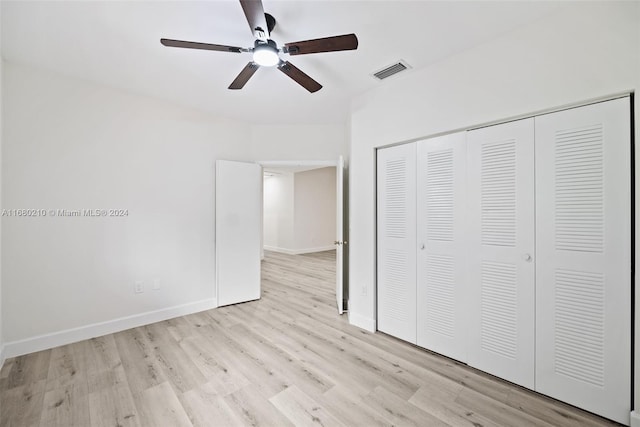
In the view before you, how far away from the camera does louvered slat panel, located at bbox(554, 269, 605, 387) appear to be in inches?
64.8

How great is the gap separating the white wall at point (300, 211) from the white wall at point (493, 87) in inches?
197

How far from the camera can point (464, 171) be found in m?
2.21

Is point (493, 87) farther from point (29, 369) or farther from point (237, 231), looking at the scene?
point (29, 369)

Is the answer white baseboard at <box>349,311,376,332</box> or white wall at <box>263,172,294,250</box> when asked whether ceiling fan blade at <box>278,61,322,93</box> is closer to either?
white baseboard at <box>349,311,376,332</box>

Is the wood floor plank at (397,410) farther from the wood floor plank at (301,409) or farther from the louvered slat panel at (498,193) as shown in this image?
→ the louvered slat panel at (498,193)

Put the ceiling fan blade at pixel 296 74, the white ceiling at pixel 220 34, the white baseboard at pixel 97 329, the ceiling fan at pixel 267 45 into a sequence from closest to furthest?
the ceiling fan at pixel 267 45 < the white ceiling at pixel 220 34 < the ceiling fan blade at pixel 296 74 < the white baseboard at pixel 97 329

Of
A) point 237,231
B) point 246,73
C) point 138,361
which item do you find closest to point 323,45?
point 246,73

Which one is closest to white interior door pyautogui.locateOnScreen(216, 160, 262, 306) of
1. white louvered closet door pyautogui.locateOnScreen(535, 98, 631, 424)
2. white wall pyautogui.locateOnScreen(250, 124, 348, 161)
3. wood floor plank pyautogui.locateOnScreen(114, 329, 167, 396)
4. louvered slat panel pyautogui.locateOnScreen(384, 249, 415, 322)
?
white wall pyautogui.locateOnScreen(250, 124, 348, 161)

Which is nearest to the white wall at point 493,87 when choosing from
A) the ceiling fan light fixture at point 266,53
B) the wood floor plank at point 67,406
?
the ceiling fan light fixture at point 266,53

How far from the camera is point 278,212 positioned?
A: 8523 millimetres

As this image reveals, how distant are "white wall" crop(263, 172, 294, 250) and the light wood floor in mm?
5263

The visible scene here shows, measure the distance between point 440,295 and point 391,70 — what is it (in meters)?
2.13

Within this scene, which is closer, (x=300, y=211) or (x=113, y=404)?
(x=113, y=404)

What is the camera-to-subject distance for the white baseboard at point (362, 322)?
9.32 feet
